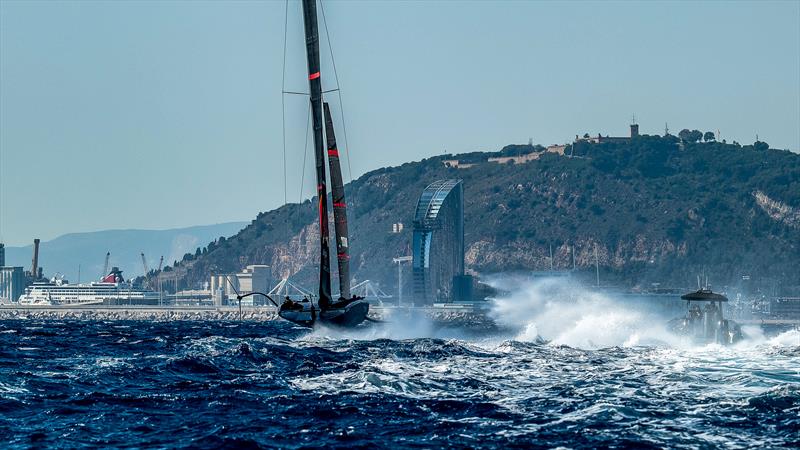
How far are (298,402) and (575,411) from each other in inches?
415

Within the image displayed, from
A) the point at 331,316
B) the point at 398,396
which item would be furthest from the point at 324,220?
the point at 398,396

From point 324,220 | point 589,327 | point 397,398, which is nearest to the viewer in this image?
point 397,398

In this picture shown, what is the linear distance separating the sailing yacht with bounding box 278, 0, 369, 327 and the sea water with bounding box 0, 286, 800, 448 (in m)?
6.73

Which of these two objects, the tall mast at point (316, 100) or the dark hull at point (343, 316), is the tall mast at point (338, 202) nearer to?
the tall mast at point (316, 100)

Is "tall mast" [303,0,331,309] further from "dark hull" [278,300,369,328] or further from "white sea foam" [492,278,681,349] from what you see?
"white sea foam" [492,278,681,349]

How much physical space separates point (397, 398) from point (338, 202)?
46727mm

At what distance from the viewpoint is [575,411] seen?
50.8 m

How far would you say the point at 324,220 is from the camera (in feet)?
328

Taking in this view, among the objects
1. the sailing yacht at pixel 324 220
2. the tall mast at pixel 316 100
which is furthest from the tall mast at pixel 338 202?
the tall mast at pixel 316 100

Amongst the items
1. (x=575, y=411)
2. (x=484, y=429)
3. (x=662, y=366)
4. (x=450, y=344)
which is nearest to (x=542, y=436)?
(x=484, y=429)

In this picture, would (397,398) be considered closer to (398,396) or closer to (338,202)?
(398,396)

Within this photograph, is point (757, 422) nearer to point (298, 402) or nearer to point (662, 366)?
point (298, 402)

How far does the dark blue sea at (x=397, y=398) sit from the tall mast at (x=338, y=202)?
1806cm

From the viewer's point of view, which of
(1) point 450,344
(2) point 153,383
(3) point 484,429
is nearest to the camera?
(3) point 484,429
